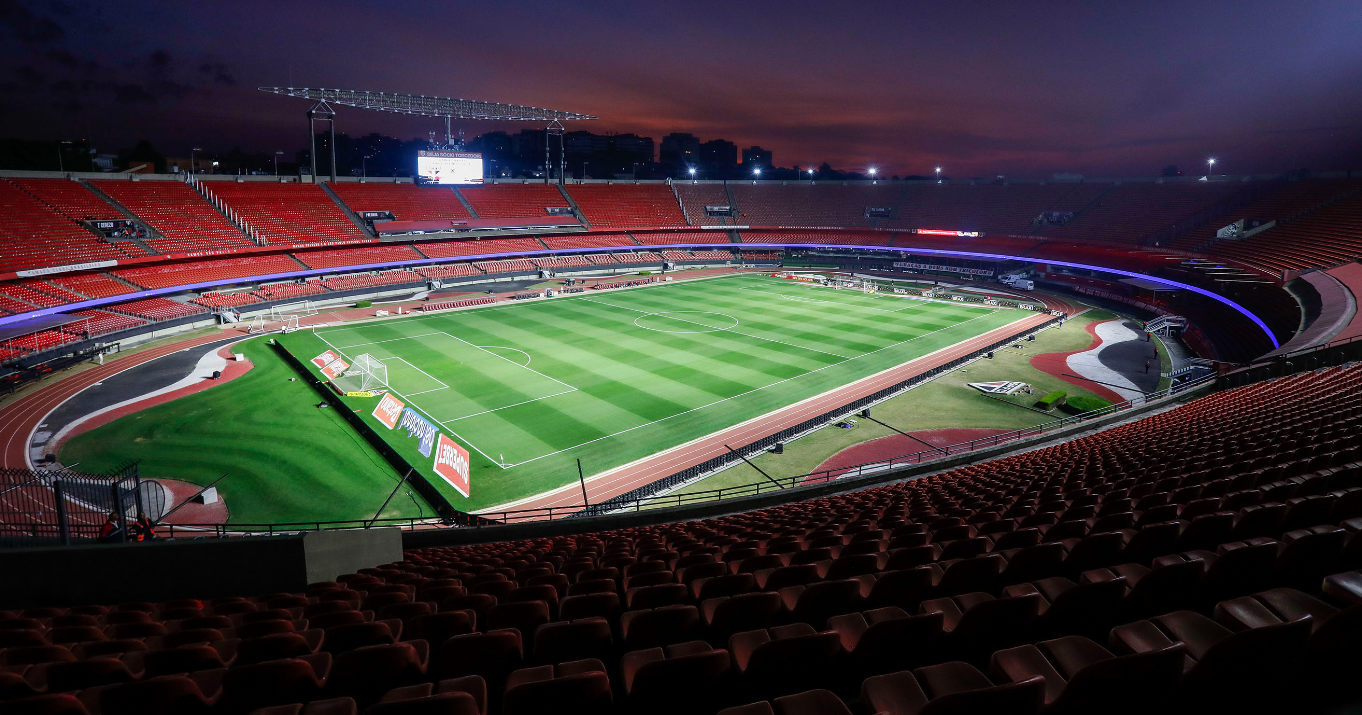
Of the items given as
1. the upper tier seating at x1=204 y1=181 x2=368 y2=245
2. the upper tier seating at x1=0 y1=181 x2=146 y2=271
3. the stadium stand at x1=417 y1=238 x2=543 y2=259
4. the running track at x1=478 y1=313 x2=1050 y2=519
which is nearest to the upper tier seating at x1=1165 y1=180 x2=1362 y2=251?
the running track at x1=478 y1=313 x2=1050 y2=519

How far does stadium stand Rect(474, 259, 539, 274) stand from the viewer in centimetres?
7506

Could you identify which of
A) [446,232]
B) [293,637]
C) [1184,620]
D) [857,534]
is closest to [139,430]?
[293,637]

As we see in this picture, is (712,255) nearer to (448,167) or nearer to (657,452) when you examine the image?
(448,167)

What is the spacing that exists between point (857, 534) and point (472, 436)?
22.9 meters

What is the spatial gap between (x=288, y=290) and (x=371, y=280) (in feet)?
26.8

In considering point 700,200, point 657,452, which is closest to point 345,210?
point 700,200

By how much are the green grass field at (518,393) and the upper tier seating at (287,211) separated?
24090 millimetres

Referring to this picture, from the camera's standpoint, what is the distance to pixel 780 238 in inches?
3895

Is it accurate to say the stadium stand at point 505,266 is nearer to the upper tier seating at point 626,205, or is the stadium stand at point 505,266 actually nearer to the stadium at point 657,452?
the stadium at point 657,452

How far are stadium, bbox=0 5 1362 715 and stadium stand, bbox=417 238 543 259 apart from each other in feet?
2.90

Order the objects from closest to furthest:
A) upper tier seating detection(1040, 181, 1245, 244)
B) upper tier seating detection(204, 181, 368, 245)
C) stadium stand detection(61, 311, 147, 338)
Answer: stadium stand detection(61, 311, 147, 338) → upper tier seating detection(204, 181, 368, 245) → upper tier seating detection(1040, 181, 1245, 244)

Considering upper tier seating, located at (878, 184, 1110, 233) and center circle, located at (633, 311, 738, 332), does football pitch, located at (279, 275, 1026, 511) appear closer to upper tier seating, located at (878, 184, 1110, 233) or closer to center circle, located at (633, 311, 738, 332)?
center circle, located at (633, 311, 738, 332)

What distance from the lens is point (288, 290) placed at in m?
59.0

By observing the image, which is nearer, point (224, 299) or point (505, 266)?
point (224, 299)
